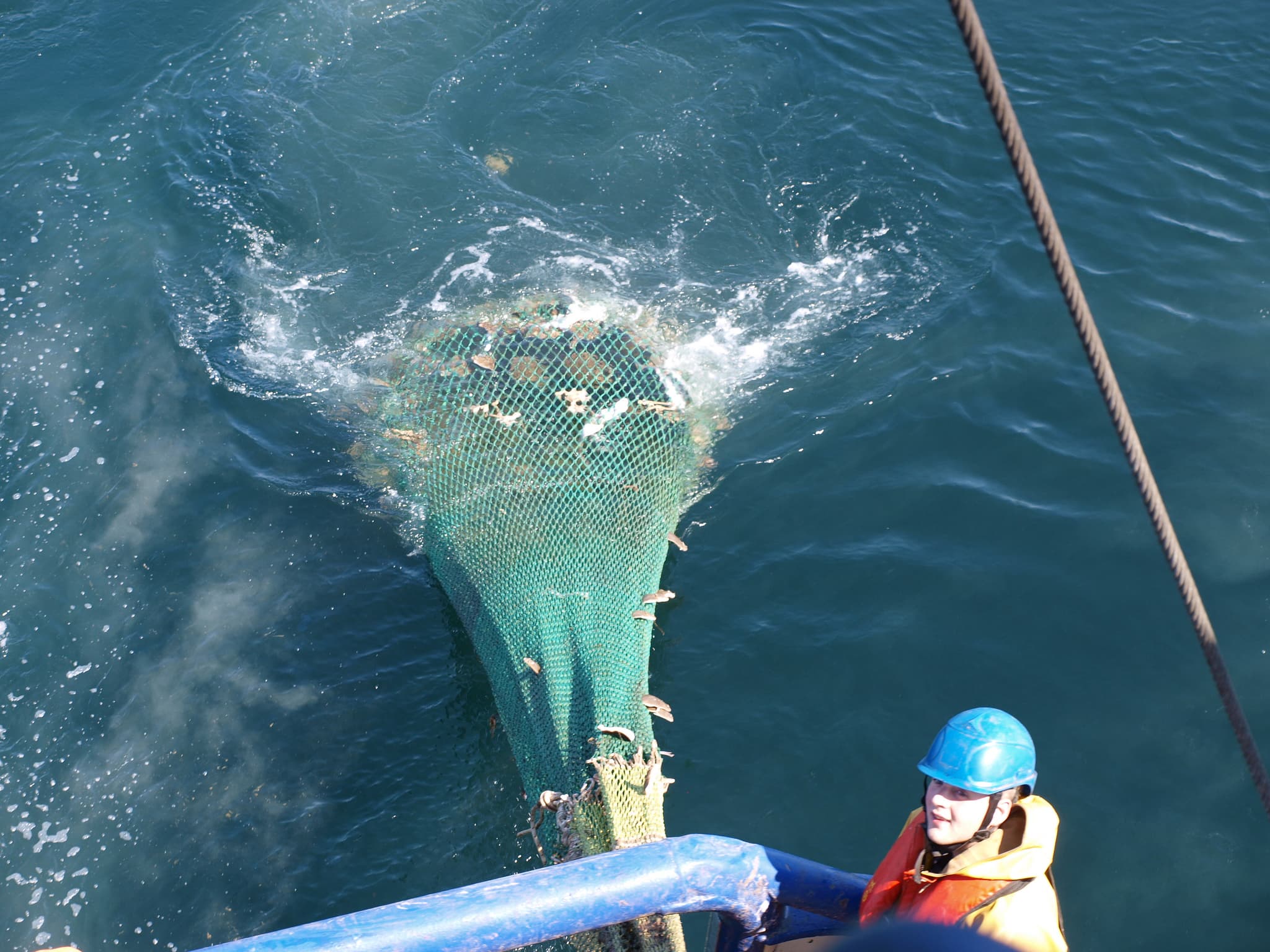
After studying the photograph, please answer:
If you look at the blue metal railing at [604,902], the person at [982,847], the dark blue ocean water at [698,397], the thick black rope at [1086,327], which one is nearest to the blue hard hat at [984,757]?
the person at [982,847]

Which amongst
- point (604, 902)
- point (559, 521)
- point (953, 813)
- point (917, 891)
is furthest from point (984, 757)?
point (559, 521)

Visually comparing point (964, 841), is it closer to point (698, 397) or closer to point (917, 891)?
point (917, 891)

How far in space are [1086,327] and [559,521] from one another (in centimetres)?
471

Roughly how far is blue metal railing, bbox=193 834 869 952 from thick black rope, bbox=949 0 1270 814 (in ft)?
5.03

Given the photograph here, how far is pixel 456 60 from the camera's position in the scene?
1273 cm

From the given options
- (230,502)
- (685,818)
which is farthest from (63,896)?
(685,818)

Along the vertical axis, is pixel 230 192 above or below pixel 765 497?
above

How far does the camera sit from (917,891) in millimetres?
3404

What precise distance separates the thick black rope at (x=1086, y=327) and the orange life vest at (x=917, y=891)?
1.21 metres

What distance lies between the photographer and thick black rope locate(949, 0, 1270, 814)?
219 centimetres

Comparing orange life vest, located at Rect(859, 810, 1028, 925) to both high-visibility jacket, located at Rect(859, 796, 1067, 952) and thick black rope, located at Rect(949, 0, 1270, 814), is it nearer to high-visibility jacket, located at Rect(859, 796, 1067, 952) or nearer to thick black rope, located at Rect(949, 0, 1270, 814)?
high-visibility jacket, located at Rect(859, 796, 1067, 952)

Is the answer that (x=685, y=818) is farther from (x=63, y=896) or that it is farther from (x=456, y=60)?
(x=456, y=60)

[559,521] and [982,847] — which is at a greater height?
[982,847]

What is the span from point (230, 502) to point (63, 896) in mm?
3420
